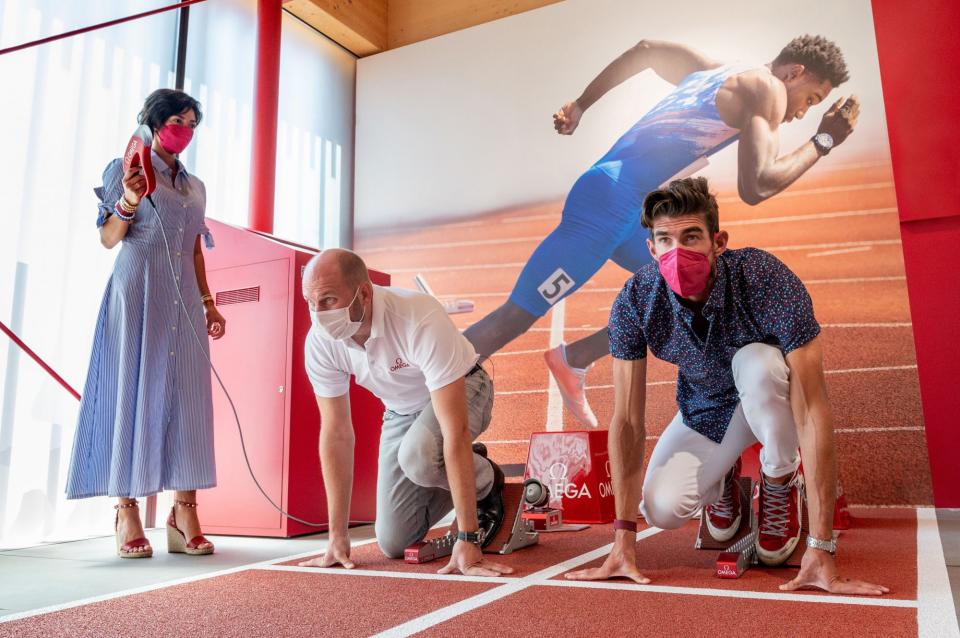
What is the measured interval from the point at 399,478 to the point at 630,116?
3.19 metres

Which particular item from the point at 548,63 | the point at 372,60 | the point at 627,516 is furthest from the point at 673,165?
the point at 627,516

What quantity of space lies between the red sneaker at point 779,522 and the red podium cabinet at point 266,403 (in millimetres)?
1852

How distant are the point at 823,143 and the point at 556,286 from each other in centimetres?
177

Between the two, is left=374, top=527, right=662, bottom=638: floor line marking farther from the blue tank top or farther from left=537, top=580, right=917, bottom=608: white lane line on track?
the blue tank top

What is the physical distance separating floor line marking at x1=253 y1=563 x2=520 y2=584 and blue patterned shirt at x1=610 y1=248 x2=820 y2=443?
0.69 meters

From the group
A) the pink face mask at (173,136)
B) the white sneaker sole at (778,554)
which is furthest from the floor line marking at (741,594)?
the pink face mask at (173,136)

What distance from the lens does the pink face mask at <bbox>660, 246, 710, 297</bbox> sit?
5.96ft

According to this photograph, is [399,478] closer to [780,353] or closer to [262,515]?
[262,515]

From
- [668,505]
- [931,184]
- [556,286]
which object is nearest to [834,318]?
[931,184]

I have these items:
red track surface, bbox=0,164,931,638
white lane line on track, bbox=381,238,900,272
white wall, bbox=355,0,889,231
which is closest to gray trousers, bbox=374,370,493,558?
red track surface, bbox=0,164,931,638

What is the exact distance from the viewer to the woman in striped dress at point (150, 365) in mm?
2426

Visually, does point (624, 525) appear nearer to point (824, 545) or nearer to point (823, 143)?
point (824, 545)

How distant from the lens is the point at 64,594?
1.85 m

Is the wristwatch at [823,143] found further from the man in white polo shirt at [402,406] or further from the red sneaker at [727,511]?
the man in white polo shirt at [402,406]
